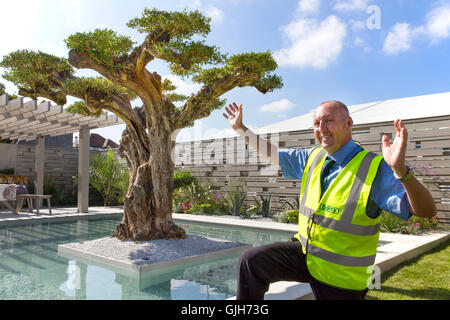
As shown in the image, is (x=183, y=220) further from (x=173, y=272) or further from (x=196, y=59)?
(x=196, y=59)

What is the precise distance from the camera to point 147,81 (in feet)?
17.4

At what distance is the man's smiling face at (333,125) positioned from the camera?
1736 mm

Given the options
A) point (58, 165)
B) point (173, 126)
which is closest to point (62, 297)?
point (173, 126)

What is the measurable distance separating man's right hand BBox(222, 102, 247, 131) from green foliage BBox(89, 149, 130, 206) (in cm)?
1060

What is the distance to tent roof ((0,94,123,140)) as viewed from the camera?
8312 millimetres

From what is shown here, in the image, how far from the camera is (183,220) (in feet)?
29.7

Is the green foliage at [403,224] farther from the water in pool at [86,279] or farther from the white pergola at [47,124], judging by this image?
the white pergola at [47,124]

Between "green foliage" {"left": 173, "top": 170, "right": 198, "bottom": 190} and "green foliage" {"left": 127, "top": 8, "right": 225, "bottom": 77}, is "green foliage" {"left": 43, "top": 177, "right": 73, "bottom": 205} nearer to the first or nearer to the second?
"green foliage" {"left": 173, "top": 170, "right": 198, "bottom": 190}

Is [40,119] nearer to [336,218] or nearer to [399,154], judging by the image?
[336,218]

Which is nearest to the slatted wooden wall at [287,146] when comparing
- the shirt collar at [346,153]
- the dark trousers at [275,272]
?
the shirt collar at [346,153]

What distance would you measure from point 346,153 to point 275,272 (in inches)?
29.2

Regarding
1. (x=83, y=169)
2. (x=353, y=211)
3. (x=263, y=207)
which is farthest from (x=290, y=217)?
(x=353, y=211)

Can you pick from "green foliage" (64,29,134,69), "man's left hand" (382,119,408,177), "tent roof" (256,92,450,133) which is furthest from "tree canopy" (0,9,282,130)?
"tent roof" (256,92,450,133)
